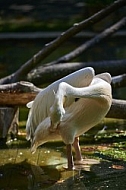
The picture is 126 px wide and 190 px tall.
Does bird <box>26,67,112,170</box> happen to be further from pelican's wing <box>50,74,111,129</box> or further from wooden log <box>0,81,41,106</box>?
wooden log <box>0,81,41,106</box>

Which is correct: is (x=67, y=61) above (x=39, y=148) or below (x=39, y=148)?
above

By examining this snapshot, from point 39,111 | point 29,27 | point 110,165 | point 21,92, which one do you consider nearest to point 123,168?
point 110,165

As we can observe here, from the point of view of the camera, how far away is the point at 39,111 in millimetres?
4270

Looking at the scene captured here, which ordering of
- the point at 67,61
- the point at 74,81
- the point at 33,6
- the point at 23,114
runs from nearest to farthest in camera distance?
the point at 74,81
the point at 23,114
the point at 67,61
the point at 33,6

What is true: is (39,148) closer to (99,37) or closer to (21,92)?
(21,92)

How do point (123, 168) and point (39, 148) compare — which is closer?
point (123, 168)

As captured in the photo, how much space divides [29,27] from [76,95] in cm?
881

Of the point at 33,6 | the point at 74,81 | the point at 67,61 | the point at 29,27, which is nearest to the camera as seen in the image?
the point at 74,81

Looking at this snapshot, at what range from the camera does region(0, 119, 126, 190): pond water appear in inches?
156

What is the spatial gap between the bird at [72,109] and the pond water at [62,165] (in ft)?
0.50

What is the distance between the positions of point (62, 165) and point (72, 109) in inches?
17.8

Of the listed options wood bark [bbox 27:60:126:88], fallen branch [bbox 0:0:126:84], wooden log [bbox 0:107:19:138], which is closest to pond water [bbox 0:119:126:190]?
wooden log [bbox 0:107:19:138]

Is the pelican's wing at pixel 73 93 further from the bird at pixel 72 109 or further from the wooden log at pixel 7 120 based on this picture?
the wooden log at pixel 7 120

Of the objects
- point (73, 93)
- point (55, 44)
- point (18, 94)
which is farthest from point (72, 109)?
point (55, 44)
